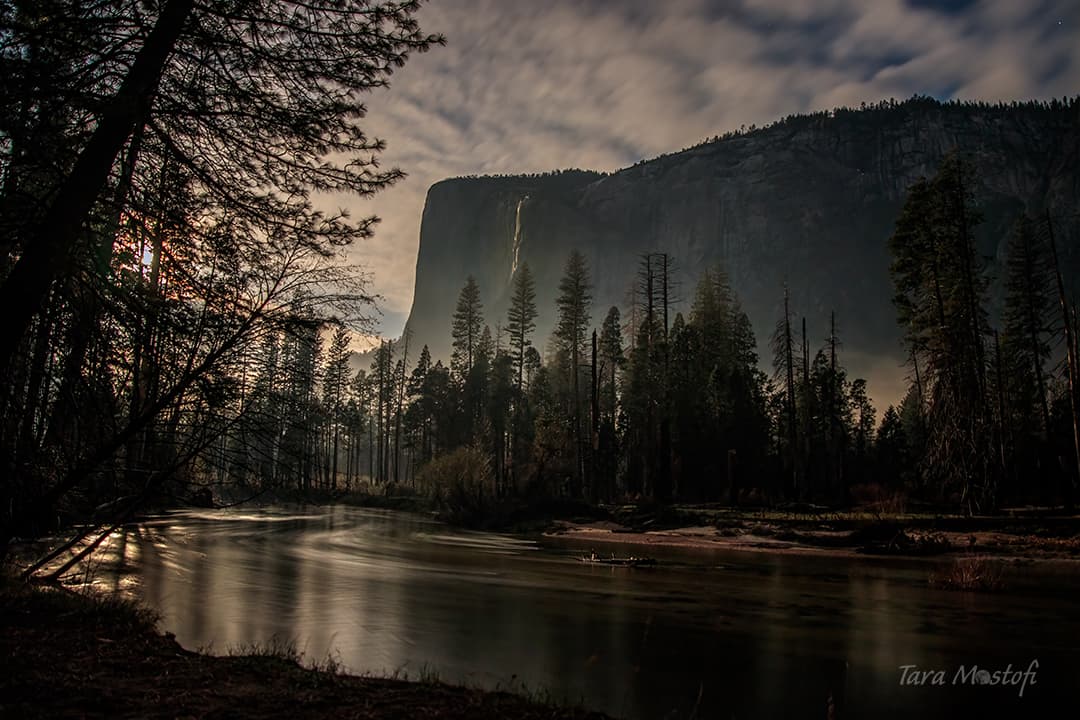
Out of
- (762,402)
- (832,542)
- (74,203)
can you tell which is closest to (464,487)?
(832,542)

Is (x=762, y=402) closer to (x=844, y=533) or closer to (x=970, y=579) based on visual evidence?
(x=844, y=533)

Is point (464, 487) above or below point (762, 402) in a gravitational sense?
below

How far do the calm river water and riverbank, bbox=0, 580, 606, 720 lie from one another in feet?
4.23

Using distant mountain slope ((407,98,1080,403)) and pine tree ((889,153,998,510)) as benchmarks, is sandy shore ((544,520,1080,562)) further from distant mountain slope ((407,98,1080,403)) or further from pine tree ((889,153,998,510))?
distant mountain slope ((407,98,1080,403))

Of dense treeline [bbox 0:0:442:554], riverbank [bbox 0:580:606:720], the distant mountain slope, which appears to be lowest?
riverbank [bbox 0:580:606:720]

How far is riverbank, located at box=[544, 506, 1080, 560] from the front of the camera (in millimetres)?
22391

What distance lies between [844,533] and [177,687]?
2442 centimetres

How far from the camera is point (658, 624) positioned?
39.7 feet

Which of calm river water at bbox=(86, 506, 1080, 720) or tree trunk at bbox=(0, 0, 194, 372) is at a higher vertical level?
tree trunk at bbox=(0, 0, 194, 372)

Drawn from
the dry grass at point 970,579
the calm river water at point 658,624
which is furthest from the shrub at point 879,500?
the dry grass at point 970,579

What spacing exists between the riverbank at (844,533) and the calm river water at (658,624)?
200 centimetres

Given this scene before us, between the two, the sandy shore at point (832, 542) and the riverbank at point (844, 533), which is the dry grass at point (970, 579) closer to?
the sandy shore at point (832, 542)

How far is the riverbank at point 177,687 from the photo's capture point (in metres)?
5.21

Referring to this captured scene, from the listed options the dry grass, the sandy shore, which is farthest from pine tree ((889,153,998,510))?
the dry grass
